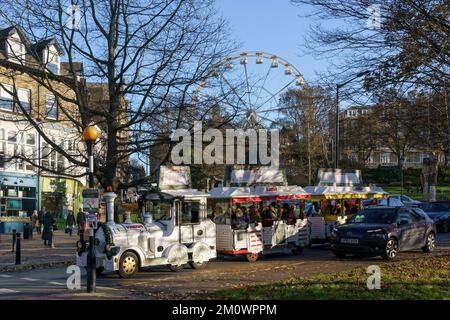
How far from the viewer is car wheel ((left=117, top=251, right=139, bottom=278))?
50.0 feet

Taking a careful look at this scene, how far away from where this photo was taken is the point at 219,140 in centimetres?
2175

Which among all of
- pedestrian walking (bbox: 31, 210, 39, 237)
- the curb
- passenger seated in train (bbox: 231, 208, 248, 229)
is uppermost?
passenger seated in train (bbox: 231, 208, 248, 229)

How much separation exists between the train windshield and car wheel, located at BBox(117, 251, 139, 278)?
5.45 ft

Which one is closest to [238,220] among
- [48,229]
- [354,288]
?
[354,288]

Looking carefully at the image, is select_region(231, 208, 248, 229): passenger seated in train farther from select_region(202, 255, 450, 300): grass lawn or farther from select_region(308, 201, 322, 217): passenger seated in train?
select_region(202, 255, 450, 300): grass lawn

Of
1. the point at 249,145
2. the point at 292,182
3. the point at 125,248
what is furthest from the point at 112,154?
the point at 292,182

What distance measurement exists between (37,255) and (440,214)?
21204 millimetres

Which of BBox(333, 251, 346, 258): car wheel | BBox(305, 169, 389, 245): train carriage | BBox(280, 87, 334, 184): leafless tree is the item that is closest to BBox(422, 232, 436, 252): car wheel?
BBox(333, 251, 346, 258): car wheel

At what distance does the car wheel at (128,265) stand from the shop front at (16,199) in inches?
909

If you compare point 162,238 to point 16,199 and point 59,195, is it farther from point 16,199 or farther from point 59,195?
point 59,195
